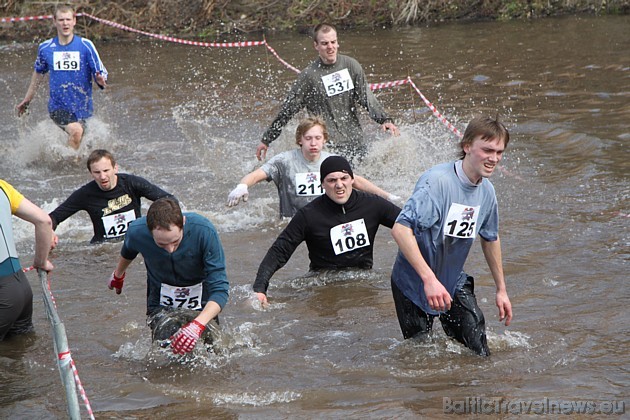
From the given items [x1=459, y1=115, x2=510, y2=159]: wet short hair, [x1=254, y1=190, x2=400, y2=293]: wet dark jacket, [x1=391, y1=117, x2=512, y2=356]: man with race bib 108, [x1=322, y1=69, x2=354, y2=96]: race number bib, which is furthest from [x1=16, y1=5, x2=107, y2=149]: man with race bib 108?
[x1=459, y1=115, x2=510, y2=159]: wet short hair

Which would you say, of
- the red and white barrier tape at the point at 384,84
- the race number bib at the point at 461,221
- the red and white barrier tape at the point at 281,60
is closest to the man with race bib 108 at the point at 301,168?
the race number bib at the point at 461,221

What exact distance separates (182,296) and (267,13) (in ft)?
61.6

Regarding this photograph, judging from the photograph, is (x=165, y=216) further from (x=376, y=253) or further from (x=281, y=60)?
(x=281, y=60)

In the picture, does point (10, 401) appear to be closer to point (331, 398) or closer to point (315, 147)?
point (331, 398)

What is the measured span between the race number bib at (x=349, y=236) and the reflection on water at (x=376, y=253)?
1.34 ft

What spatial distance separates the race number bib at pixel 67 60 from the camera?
471 inches

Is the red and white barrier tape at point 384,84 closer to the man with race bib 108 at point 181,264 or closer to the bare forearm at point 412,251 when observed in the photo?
the man with race bib 108 at point 181,264

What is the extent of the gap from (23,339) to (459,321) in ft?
10.8

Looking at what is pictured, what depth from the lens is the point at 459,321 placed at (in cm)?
574

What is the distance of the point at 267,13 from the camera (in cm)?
2395

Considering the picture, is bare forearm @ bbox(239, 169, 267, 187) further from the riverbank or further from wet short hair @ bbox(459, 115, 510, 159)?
the riverbank

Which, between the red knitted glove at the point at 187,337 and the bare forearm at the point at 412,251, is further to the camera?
the red knitted glove at the point at 187,337

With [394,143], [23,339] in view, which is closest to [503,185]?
[394,143]

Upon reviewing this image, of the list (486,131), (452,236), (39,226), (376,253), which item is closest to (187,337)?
(39,226)
